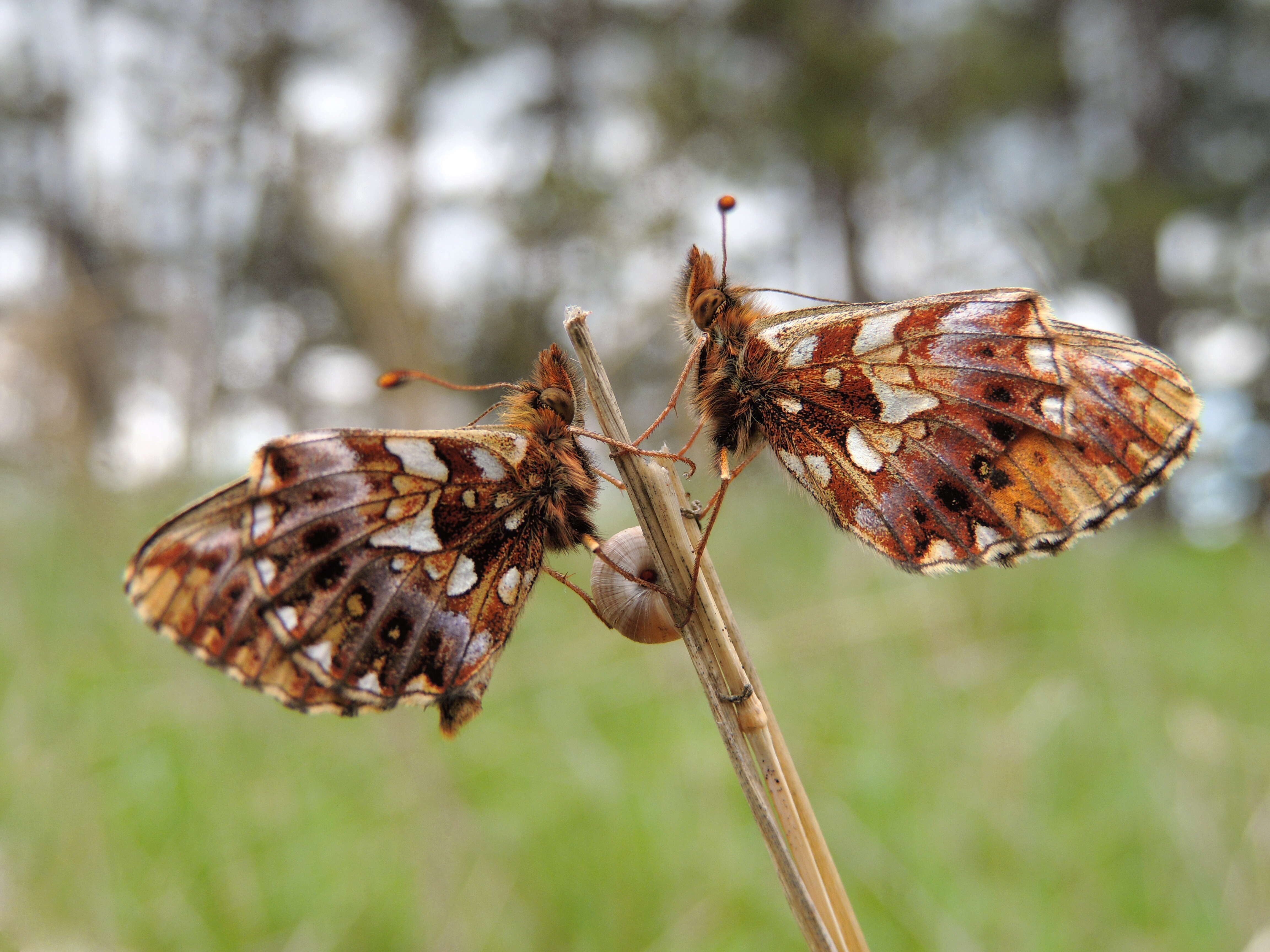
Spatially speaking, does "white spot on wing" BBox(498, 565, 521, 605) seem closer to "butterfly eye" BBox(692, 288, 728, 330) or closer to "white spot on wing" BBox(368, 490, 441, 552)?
"white spot on wing" BBox(368, 490, 441, 552)

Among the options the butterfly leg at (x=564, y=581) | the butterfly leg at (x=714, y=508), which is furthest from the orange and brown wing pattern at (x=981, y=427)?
the butterfly leg at (x=564, y=581)

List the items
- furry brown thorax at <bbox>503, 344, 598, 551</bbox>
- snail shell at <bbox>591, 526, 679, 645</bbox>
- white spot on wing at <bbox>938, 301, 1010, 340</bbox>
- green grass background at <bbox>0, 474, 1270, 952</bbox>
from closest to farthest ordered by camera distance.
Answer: snail shell at <bbox>591, 526, 679, 645</bbox>
furry brown thorax at <bbox>503, 344, 598, 551</bbox>
white spot on wing at <bbox>938, 301, 1010, 340</bbox>
green grass background at <bbox>0, 474, 1270, 952</bbox>

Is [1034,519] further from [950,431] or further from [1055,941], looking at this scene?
[1055,941]

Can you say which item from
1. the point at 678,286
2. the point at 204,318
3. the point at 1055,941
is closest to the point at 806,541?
the point at 1055,941

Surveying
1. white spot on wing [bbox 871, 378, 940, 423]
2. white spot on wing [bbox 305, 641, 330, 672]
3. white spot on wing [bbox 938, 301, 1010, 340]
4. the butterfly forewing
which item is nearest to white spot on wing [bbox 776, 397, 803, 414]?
white spot on wing [bbox 871, 378, 940, 423]

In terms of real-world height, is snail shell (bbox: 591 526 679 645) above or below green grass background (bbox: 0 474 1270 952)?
above

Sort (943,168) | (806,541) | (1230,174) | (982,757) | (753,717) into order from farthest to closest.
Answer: (1230,174), (806,541), (943,168), (982,757), (753,717)

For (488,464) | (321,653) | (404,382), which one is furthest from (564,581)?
(404,382)
